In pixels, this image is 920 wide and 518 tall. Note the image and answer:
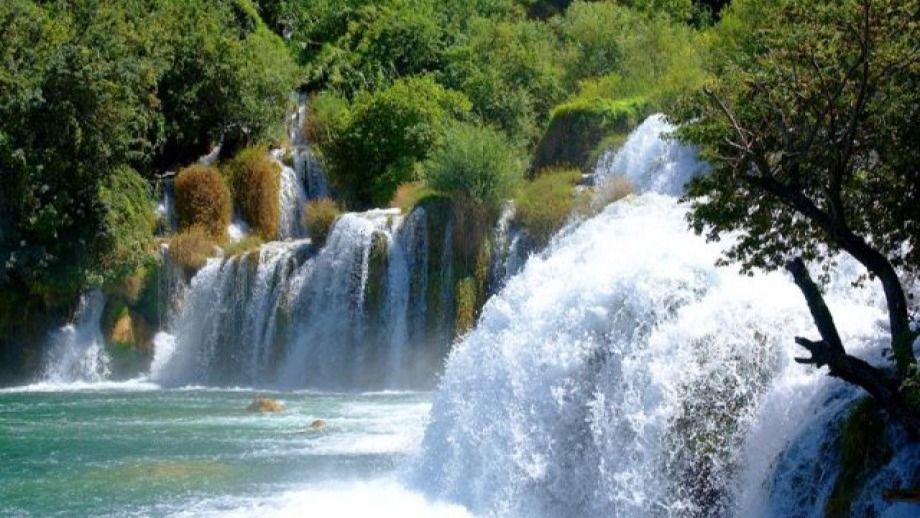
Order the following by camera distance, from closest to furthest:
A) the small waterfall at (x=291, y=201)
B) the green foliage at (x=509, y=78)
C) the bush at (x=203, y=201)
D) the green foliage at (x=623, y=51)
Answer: the green foliage at (x=623, y=51) < the bush at (x=203, y=201) < the small waterfall at (x=291, y=201) < the green foliage at (x=509, y=78)

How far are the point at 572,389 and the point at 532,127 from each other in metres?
26.7

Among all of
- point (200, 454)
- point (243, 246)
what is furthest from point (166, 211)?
point (200, 454)

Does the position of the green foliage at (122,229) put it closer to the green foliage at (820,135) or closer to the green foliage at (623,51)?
the green foliage at (623,51)

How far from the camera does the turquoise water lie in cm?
1437

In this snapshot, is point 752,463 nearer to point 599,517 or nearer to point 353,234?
point 599,517

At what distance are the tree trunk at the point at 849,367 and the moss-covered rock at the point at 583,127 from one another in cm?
1822

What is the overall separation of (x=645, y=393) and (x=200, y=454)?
8.32 meters

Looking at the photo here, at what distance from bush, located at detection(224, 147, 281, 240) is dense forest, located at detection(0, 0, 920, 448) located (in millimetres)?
64

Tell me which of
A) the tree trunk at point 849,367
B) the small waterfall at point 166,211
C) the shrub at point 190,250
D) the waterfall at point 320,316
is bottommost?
the tree trunk at point 849,367

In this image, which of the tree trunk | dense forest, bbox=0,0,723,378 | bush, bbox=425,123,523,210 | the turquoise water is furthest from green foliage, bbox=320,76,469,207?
the tree trunk

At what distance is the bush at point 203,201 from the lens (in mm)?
32781

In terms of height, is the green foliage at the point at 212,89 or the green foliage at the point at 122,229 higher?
the green foliage at the point at 212,89

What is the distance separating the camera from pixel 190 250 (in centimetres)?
3083

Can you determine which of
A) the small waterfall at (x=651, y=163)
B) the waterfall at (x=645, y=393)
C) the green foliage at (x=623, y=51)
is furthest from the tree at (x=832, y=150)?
the green foliage at (x=623, y=51)
